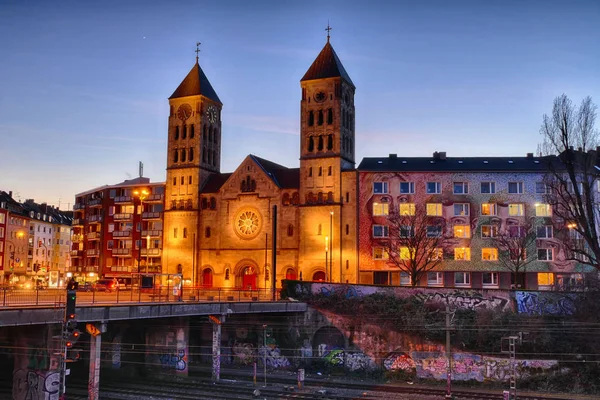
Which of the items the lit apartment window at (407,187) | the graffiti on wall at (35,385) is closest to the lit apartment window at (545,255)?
the lit apartment window at (407,187)

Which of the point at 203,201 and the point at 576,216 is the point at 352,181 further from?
the point at 576,216

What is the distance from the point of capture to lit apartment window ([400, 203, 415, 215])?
80.8 metres

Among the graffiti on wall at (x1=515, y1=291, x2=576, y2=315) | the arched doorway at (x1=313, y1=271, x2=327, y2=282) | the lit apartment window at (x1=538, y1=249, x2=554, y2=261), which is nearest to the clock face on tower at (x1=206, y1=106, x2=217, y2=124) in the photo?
the arched doorway at (x1=313, y1=271, x2=327, y2=282)

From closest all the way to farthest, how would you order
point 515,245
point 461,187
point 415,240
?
point 415,240, point 515,245, point 461,187

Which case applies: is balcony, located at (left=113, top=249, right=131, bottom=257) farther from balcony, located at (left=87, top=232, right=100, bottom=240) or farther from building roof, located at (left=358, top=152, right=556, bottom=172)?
building roof, located at (left=358, top=152, right=556, bottom=172)

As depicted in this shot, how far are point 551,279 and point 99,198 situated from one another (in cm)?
7074

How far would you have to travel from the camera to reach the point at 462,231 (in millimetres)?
79688

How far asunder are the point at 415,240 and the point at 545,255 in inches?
624

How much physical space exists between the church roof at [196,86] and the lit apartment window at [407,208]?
3484 centimetres

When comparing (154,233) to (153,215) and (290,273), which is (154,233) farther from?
(290,273)

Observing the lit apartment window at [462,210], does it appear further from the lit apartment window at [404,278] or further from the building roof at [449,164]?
the lit apartment window at [404,278]

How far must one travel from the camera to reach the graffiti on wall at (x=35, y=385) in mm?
41469

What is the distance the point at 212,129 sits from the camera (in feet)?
325

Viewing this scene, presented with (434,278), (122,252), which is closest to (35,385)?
(434,278)
